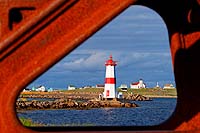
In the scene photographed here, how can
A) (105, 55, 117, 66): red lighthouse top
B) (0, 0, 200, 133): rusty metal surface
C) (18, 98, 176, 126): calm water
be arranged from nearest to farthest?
(0, 0, 200, 133): rusty metal surface → (105, 55, 117, 66): red lighthouse top → (18, 98, 176, 126): calm water

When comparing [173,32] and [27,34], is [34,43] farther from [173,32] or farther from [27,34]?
[173,32]

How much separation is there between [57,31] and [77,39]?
0.18 meters

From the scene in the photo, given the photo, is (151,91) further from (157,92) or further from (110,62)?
(110,62)

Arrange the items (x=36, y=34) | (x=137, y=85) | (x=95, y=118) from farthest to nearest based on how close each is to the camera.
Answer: (x=137, y=85) < (x=95, y=118) < (x=36, y=34)

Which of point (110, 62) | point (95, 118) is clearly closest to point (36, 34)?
point (110, 62)

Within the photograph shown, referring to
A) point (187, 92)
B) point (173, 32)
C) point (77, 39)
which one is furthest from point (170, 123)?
point (77, 39)

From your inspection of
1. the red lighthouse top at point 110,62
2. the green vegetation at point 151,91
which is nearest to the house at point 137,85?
the green vegetation at point 151,91

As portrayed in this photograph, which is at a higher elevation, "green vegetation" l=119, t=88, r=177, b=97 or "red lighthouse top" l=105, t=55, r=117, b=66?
"green vegetation" l=119, t=88, r=177, b=97

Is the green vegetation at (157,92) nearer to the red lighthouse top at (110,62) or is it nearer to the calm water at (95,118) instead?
the calm water at (95,118)

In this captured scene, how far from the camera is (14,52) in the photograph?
16.0 ft

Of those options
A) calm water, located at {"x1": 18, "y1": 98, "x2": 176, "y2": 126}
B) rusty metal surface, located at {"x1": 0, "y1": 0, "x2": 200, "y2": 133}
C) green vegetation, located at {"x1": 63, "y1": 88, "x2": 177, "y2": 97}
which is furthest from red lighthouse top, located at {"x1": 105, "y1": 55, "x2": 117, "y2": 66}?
green vegetation, located at {"x1": 63, "y1": 88, "x2": 177, "y2": 97}

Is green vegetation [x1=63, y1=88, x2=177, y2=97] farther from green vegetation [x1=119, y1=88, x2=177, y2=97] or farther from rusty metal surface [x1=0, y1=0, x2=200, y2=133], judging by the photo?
rusty metal surface [x1=0, y1=0, x2=200, y2=133]

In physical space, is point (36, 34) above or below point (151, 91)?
below

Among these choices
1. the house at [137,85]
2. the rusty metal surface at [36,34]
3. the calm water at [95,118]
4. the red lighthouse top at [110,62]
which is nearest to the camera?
the rusty metal surface at [36,34]
